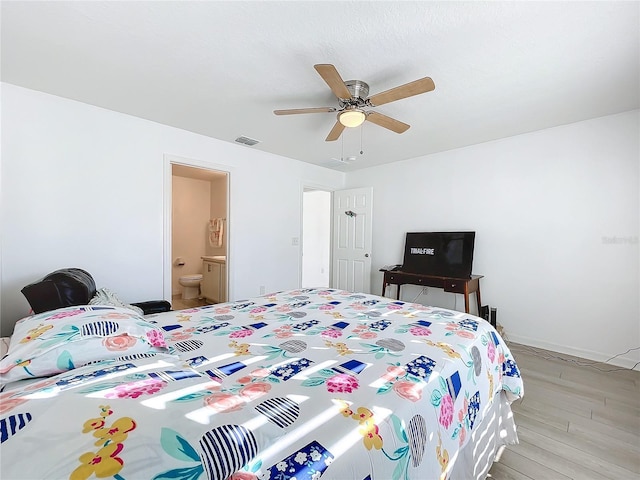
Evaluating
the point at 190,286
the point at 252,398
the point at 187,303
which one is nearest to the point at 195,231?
the point at 190,286

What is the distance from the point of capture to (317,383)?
3.40ft

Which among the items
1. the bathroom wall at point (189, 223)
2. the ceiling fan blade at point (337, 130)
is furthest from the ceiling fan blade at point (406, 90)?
the bathroom wall at point (189, 223)

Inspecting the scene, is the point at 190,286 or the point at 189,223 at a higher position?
the point at 189,223

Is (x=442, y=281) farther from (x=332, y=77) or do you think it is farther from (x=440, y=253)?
(x=332, y=77)

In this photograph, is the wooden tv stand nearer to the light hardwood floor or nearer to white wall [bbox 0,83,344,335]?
the light hardwood floor

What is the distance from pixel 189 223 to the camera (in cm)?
585

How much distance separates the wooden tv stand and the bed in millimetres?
1828

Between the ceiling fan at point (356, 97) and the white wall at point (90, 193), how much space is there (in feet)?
5.71

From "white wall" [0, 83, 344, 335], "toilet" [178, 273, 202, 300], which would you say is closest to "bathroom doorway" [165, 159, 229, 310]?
"toilet" [178, 273, 202, 300]

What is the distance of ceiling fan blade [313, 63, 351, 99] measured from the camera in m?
1.73

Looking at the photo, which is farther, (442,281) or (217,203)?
(217,203)

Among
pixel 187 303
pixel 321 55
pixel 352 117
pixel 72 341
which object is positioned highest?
pixel 321 55

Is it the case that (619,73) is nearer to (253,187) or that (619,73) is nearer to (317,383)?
(317,383)

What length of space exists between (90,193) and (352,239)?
362 cm
